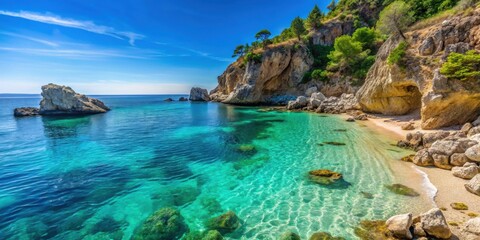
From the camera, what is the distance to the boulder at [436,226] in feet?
20.6

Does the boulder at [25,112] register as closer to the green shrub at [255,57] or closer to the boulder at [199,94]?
the green shrub at [255,57]

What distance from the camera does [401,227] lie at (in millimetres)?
6531

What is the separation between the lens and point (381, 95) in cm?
2823

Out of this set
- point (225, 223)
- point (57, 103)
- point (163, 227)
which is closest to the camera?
point (163, 227)

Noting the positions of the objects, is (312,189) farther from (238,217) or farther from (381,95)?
(381,95)

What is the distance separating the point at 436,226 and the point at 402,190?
12.3 feet

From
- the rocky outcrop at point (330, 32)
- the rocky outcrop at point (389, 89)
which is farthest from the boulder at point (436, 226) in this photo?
the rocky outcrop at point (330, 32)

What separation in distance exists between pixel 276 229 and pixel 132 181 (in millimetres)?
8320

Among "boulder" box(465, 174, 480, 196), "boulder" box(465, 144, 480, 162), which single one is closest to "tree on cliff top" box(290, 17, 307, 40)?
"boulder" box(465, 144, 480, 162)

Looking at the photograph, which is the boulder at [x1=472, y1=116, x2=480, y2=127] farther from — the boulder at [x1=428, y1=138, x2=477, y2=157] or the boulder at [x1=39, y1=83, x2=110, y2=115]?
the boulder at [x1=39, y1=83, x2=110, y2=115]

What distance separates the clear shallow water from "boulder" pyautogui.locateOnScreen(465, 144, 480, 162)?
11.9 feet

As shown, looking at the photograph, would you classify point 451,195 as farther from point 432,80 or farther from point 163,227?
point 432,80

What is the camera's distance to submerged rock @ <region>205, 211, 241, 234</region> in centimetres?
758

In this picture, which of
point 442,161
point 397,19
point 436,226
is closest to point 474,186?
point 442,161
